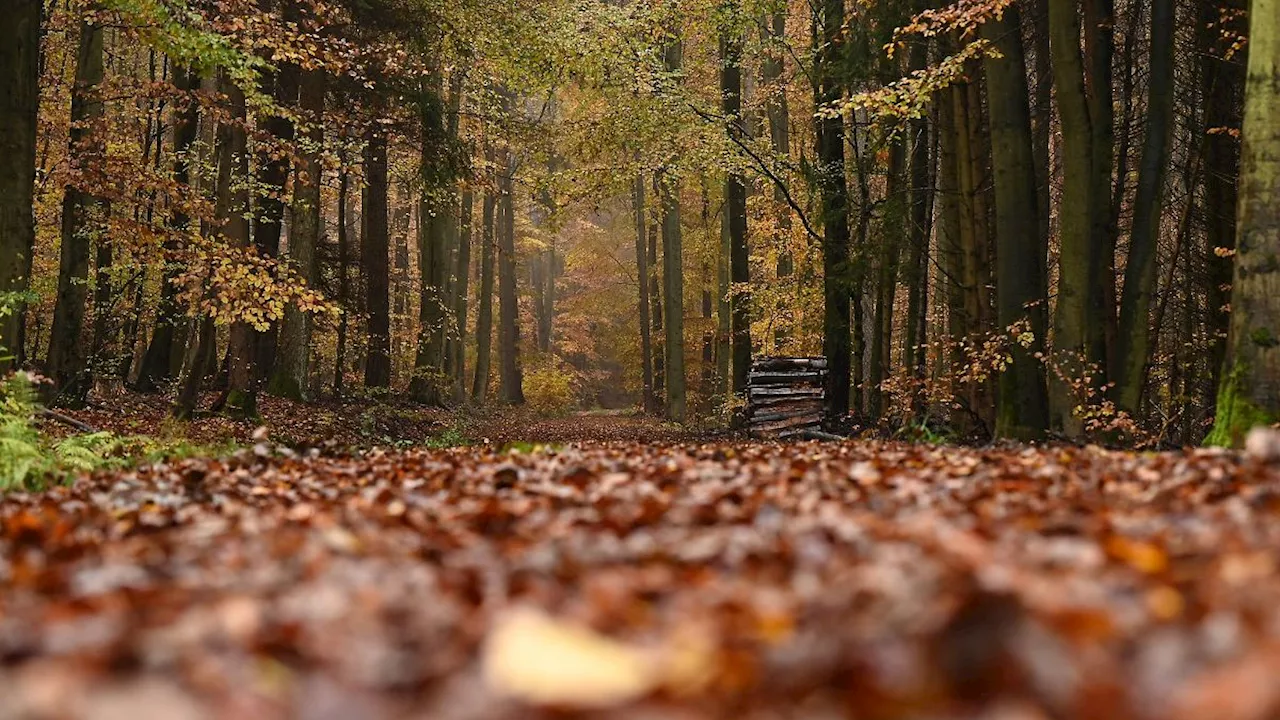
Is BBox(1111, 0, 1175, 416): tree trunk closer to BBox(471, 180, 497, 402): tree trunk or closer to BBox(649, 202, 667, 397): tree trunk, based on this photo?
BBox(471, 180, 497, 402): tree trunk

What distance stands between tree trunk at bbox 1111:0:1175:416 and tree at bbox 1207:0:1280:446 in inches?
109

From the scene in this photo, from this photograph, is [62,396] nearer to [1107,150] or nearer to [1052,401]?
[1052,401]

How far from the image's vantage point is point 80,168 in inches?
487

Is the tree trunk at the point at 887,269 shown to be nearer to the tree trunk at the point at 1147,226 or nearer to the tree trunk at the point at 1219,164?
the tree trunk at the point at 1219,164

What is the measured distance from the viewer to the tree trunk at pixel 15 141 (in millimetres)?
9781

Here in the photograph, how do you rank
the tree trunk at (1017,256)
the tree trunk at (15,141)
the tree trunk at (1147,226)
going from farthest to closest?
the tree trunk at (1017,256) → the tree trunk at (15,141) → the tree trunk at (1147,226)

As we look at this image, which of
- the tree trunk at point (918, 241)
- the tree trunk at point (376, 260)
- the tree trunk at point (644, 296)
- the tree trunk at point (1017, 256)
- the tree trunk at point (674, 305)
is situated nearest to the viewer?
the tree trunk at point (1017, 256)

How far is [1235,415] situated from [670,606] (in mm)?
5897

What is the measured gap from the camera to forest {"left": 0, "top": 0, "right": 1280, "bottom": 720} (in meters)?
1.65

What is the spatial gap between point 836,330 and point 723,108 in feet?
21.5

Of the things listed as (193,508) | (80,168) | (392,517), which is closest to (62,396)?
(80,168)

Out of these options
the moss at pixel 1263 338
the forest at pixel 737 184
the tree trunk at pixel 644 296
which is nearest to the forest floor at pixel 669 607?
the moss at pixel 1263 338

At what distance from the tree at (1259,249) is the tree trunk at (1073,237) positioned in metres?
→ 2.73

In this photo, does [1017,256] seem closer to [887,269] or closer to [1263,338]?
[1263,338]
